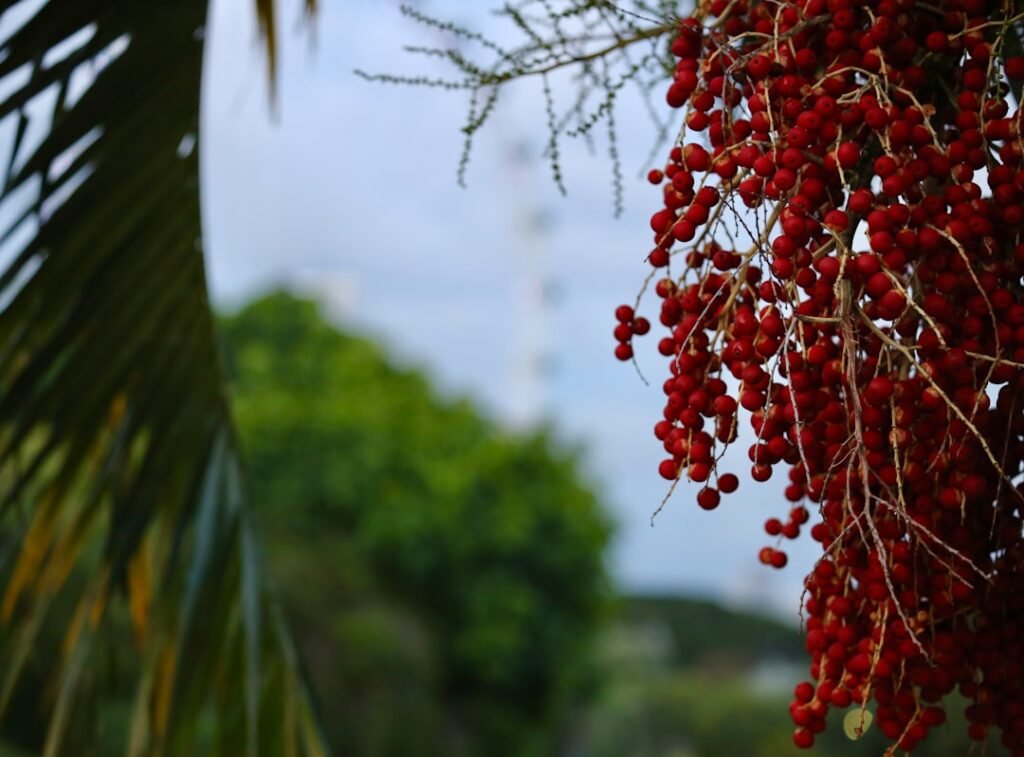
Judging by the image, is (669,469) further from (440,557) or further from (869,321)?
(440,557)

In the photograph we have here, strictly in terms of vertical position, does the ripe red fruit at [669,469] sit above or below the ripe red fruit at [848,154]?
below

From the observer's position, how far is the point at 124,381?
1533 mm

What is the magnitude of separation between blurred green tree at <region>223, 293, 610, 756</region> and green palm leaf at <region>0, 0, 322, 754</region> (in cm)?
706

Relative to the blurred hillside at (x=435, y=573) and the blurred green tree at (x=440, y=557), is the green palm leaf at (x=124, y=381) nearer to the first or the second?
the blurred hillside at (x=435, y=573)

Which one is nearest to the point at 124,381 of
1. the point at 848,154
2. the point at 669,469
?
the point at 669,469

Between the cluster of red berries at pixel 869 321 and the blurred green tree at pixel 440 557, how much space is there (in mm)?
7914

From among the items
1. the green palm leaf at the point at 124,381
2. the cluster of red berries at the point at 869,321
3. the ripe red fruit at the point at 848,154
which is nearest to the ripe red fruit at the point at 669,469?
the cluster of red berries at the point at 869,321

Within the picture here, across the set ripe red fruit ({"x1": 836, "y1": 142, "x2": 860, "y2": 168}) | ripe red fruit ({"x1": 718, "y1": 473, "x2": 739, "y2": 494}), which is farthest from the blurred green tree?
ripe red fruit ({"x1": 836, "y1": 142, "x2": 860, "y2": 168})

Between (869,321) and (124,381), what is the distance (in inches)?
40.9

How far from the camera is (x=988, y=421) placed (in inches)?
30.1

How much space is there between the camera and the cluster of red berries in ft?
2.36

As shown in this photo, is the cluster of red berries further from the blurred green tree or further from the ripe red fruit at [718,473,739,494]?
the blurred green tree

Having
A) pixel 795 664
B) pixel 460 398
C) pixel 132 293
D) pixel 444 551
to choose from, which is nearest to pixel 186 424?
pixel 132 293

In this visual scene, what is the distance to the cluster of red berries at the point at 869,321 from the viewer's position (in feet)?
2.36
